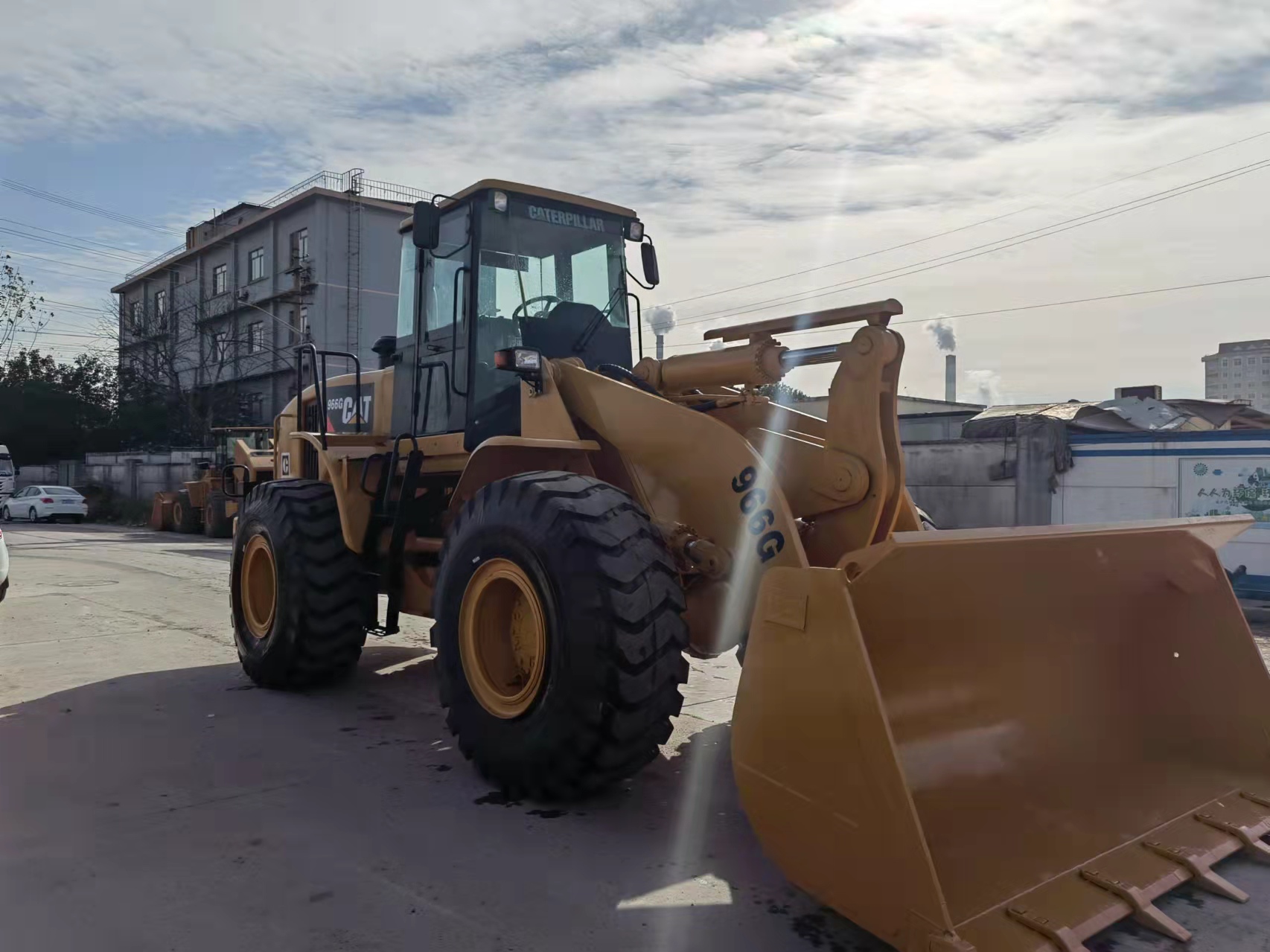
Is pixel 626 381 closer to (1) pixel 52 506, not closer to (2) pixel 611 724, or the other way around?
(2) pixel 611 724

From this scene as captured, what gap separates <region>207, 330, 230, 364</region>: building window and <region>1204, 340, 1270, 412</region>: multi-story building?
184 ft

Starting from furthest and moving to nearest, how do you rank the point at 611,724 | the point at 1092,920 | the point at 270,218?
1. the point at 270,218
2. the point at 611,724
3. the point at 1092,920

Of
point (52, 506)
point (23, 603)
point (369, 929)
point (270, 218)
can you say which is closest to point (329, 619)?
point (369, 929)

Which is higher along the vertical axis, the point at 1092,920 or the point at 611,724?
the point at 611,724

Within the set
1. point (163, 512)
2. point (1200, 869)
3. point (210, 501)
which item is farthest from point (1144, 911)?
point (163, 512)

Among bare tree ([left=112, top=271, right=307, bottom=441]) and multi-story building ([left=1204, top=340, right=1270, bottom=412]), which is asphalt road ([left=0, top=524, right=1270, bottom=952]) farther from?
multi-story building ([left=1204, top=340, right=1270, bottom=412])

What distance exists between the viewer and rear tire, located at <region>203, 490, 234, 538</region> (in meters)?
23.2

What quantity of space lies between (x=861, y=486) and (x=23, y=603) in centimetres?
942

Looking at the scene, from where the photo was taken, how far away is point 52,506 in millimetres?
30375

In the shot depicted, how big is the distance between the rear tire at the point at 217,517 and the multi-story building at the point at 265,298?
1245 centimetres

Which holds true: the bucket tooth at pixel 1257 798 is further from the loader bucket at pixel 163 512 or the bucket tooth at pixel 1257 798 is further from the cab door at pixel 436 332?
the loader bucket at pixel 163 512

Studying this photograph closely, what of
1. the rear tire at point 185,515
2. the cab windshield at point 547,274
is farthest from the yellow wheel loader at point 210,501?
the cab windshield at point 547,274

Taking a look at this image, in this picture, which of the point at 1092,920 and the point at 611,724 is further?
the point at 611,724

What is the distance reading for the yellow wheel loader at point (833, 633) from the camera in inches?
114
